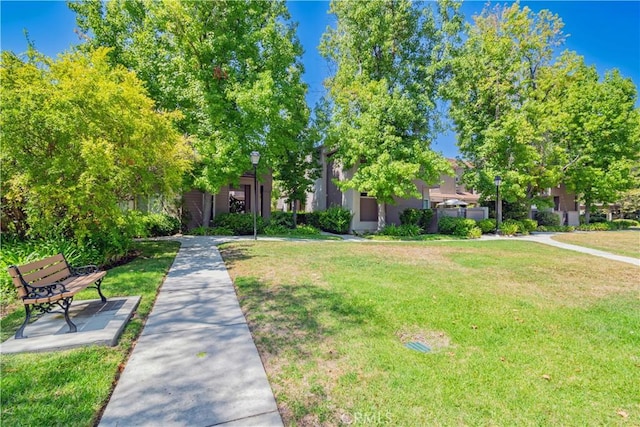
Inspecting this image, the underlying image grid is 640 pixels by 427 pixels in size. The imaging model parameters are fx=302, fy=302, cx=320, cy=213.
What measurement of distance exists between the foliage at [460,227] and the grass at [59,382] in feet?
54.9

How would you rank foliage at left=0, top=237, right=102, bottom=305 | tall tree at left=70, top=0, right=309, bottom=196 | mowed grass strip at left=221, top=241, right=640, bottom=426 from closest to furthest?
mowed grass strip at left=221, top=241, right=640, bottom=426 → foliage at left=0, top=237, right=102, bottom=305 → tall tree at left=70, top=0, right=309, bottom=196

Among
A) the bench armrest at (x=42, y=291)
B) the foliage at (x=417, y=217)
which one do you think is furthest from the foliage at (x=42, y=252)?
the foliage at (x=417, y=217)

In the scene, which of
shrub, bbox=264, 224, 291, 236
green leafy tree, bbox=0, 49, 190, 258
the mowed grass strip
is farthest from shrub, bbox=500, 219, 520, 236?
green leafy tree, bbox=0, 49, 190, 258

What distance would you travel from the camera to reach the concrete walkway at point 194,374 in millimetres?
2389

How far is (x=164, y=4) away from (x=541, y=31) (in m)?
22.8

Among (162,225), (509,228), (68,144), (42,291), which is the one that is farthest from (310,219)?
(42,291)

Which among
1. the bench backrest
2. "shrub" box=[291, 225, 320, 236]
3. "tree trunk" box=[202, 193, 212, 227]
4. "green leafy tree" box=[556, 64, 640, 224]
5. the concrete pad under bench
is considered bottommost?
the concrete pad under bench

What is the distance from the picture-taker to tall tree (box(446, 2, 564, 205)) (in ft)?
57.6

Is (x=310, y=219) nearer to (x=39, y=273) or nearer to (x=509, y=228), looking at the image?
(x=509, y=228)

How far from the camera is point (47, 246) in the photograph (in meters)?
6.58

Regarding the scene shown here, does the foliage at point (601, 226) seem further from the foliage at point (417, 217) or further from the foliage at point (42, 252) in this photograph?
the foliage at point (42, 252)

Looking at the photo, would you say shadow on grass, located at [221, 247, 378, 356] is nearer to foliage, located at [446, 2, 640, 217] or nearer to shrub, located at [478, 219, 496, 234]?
shrub, located at [478, 219, 496, 234]

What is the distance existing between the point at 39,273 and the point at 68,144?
3.81 metres

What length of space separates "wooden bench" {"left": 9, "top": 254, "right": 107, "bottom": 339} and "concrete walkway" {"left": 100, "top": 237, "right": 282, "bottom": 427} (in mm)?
1012
